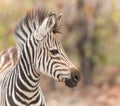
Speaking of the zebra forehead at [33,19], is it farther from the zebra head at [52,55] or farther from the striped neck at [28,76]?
the striped neck at [28,76]

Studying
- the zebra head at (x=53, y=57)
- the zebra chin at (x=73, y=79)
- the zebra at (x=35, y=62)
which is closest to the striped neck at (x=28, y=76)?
the zebra at (x=35, y=62)

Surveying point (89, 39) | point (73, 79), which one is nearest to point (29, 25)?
point (73, 79)

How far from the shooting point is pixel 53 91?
1770 cm

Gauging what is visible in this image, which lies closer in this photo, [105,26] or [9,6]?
[105,26]

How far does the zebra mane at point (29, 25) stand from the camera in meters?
7.92

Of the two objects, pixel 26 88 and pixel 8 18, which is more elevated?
pixel 8 18

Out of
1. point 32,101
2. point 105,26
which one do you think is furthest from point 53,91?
point 32,101

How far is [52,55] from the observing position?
7.57m

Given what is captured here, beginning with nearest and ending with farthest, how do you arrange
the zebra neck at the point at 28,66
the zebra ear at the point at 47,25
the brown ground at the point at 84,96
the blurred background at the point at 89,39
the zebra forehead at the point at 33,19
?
the zebra ear at the point at 47,25 < the zebra neck at the point at 28,66 < the zebra forehead at the point at 33,19 < the brown ground at the point at 84,96 < the blurred background at the point at 89,39

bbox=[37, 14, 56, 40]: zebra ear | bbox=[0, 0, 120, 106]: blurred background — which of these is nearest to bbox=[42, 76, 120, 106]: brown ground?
bbox=[0, 0, 120, 106]: blurred background

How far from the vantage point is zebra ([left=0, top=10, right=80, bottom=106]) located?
754 centimetres

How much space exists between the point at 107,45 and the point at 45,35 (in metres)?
11.0

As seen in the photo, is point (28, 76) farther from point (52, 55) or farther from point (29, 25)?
point (29, 25)

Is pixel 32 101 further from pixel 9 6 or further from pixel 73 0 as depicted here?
pixel 9 6
